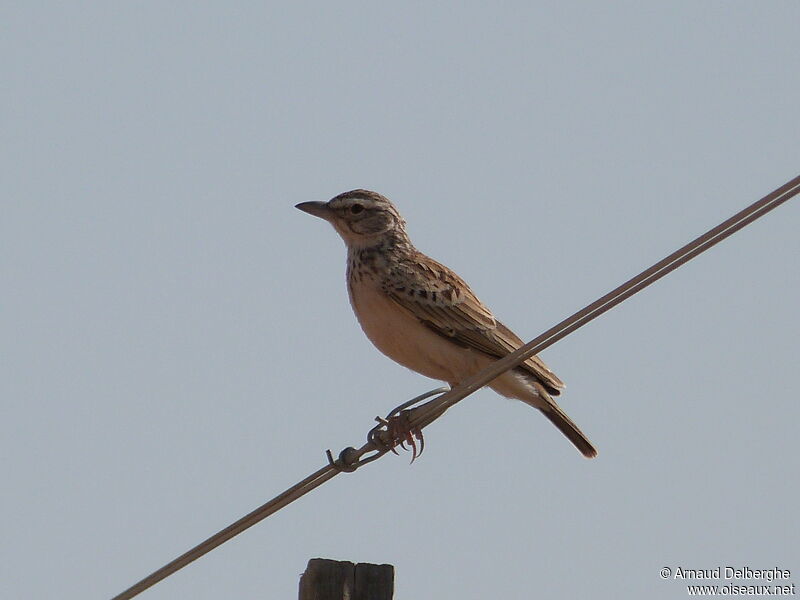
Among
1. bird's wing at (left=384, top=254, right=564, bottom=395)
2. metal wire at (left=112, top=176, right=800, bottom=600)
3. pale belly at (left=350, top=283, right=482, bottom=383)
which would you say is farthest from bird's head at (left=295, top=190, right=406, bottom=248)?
metal wire at (left=112, top=176, right=800, bottom=600)

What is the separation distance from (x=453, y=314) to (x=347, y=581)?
5.29m

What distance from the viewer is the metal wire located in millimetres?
7445

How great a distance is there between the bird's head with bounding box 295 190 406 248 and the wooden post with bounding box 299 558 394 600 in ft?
20.5

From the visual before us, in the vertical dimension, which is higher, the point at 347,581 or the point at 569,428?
the point at 569,428

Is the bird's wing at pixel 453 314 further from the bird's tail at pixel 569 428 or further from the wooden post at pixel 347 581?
the wooden post at pixel 347 581

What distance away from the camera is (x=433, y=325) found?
12.9m

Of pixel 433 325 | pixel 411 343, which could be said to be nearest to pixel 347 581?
pixel 411 343

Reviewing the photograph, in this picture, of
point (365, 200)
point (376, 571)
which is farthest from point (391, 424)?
point (365, 200)

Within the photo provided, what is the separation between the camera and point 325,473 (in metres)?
8.84

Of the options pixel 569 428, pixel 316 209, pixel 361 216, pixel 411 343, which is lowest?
pixel 569 428

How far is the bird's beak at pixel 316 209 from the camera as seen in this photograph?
14.6 meters

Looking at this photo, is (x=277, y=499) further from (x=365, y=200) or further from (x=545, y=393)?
(x=365, y=200)

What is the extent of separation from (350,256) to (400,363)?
5.29 feet

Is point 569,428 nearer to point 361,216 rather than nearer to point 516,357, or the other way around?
point 361,216
